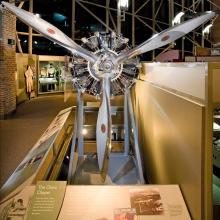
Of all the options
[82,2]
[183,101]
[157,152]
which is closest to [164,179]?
[157,152]

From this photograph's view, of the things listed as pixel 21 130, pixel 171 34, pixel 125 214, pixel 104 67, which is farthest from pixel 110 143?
pixel 21 130

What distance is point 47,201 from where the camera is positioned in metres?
2.22

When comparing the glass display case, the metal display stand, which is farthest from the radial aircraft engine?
the glass display case

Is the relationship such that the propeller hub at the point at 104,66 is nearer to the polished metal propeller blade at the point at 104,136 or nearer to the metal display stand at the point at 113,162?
the metal display stand at the point at 113,162

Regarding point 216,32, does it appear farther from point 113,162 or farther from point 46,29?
point 46,29

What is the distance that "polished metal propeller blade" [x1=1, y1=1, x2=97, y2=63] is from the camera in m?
3.25

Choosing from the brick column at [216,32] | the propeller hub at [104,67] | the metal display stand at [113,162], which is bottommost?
the metal display stand at [113,162]

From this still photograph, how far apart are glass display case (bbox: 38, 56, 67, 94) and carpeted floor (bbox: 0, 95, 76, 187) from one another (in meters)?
2.07

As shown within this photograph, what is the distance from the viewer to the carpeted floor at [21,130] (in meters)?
5.02

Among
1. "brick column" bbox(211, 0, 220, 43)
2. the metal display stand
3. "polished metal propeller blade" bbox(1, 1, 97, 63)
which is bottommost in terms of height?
the metal display stand

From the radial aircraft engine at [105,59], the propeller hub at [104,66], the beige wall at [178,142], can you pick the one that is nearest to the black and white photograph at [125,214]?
the beige wall at [178,142]

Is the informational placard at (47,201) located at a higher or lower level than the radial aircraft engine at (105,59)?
lower

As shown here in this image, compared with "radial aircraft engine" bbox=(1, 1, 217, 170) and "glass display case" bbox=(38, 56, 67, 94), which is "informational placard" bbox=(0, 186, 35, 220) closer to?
"radial aircraft engine" bbox=(1, 1, 217, 170)

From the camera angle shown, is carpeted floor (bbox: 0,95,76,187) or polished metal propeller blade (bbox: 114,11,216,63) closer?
polished metal propeller blade (bbox: 114,11,216,63)
